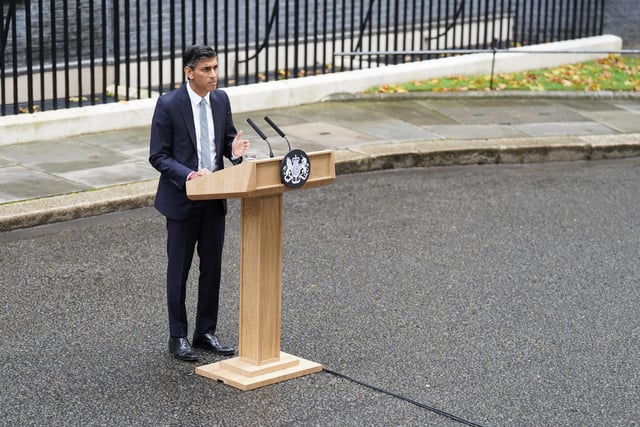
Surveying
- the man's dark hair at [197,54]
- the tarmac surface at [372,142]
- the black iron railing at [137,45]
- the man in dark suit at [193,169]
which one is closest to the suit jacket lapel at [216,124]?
the man in dark suit at [193,169]

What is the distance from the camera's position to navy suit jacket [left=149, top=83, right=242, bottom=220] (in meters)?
6.23

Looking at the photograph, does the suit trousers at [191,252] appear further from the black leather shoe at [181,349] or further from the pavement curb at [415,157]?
the pavement curb at [415,157]

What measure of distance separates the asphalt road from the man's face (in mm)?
1456

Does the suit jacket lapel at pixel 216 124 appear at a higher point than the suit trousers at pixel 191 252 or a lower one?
higher

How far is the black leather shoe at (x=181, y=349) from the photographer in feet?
21.0

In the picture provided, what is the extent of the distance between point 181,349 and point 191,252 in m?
0.52

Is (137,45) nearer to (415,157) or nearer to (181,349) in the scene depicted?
(415,157)

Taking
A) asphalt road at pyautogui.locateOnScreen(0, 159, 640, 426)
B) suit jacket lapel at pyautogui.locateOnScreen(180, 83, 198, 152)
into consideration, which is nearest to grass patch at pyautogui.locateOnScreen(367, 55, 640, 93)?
asphalt road at pyautogui.locateOnScreen(0, 159, 640, 426)

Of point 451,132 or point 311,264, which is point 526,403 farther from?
point 451,132

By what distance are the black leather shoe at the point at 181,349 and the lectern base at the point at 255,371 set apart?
0.15m

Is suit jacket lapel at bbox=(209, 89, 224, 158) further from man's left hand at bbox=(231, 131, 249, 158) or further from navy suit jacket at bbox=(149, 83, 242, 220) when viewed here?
man's left hand at bbox=(231, 131, 249, 158)

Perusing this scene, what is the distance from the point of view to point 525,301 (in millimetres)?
7641

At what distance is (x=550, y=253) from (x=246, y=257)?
3.30 meters

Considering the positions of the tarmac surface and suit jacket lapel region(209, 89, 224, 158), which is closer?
suit jacket lapel region(209, 89, 224, 158)
